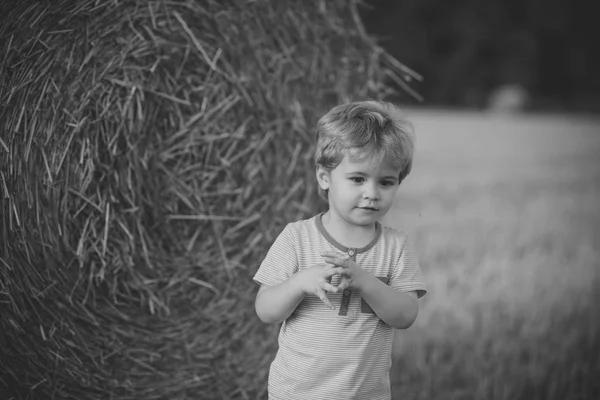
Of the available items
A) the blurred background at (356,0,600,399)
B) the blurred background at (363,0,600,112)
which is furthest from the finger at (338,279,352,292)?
the blurred background at (363,0,600,112)

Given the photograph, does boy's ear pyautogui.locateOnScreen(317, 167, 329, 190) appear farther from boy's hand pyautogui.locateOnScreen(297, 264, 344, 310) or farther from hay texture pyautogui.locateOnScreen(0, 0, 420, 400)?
hay texture pyautogui.locateOnScreen(0, 0, 420, 400)

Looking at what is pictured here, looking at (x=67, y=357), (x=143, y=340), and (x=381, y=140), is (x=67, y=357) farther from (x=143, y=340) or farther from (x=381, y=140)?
(x=381, y=140)

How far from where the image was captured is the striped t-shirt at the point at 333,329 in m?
2.03

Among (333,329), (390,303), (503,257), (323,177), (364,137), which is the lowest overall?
(503,257)

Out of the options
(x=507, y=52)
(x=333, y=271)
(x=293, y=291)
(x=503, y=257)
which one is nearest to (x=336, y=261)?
(x=333, y=271)

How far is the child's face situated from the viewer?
2.02m

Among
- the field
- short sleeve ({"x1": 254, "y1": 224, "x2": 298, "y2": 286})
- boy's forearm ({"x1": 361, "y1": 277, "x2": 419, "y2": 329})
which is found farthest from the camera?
the field

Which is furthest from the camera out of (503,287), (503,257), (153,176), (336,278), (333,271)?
(503,257)

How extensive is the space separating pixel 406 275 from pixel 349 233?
201 millimetres

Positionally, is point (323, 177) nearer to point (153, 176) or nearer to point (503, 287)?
point (153, 176)

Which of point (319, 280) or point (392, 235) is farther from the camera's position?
point (392, 235)

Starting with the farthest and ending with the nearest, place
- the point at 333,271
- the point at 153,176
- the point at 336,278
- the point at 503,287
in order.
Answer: the point at 503,287 < the point at 153,176 < the point at 336,278 < the point at 333,271

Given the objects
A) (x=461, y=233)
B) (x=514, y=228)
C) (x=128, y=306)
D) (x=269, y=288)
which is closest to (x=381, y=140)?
(x=269, y=288)

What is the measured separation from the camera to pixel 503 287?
414cm
